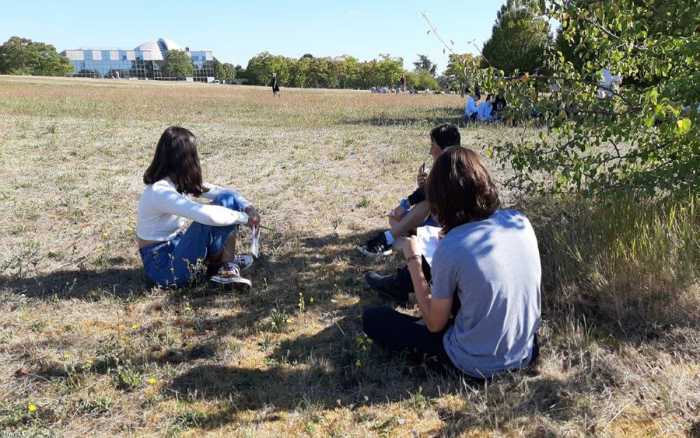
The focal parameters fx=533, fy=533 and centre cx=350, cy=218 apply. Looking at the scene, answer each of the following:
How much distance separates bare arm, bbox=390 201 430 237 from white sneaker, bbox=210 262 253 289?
129cm

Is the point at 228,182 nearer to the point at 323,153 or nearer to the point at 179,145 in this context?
the point at 323,153

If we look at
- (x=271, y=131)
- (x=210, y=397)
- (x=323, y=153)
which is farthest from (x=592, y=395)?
(x=271, y=131)

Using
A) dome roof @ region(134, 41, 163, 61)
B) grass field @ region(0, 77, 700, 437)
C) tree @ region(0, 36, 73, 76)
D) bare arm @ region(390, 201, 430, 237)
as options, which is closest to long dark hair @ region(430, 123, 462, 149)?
bare arm @ region(390, 201, 430, 237)

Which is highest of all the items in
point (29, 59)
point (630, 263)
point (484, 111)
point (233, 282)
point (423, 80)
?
point (29, 59)

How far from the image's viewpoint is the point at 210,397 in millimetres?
2893

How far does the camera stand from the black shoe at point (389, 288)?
3.95 m

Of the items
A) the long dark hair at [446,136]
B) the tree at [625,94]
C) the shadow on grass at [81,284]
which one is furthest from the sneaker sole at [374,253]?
the shadow on grass at [81,284]

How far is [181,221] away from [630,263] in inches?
134

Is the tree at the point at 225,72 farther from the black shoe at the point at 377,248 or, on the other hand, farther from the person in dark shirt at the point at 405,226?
the person in dark shirt at the point at 405,226

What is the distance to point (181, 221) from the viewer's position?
4473 millimetres

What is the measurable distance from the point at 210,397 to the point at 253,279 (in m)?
1.78

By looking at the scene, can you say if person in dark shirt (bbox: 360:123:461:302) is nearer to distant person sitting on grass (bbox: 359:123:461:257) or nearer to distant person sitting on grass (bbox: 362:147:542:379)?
distant person sitting on grass (bbox: 359:123:461:257)

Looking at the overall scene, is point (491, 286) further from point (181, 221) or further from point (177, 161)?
point (181, 221)

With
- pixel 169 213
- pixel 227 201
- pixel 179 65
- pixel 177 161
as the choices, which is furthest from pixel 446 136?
pixel 179 65
